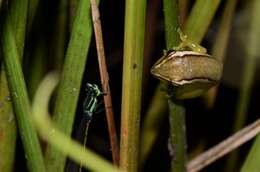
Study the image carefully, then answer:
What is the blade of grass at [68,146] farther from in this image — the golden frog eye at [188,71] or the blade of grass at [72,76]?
the golden frog eye at [188,71]

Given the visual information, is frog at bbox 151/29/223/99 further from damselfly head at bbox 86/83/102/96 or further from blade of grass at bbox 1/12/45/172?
blade of grass at bbox 1/12/45/172

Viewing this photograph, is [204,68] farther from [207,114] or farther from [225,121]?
[225,121]

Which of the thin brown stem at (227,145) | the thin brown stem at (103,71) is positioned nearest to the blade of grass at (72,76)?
the thin brown stem at (103,71)

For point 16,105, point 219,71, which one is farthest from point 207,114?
point 16,105

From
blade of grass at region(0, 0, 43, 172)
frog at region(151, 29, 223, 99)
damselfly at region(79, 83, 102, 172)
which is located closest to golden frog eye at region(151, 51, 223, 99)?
frog at region(151, 29, 223, 99)

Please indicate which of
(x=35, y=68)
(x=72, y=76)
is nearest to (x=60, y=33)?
(x=35, y=68)

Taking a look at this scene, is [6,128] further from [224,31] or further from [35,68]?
[224,31]
